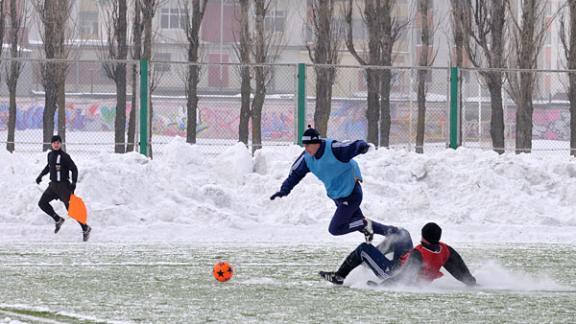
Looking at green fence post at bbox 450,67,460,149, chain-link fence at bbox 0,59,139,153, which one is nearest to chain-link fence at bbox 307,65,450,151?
green fence post at bbox 450,67,460,149

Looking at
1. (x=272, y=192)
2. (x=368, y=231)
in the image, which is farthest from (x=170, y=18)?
(x=368, y=231)

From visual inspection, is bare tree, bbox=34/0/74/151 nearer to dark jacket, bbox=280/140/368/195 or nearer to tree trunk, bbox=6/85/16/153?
tree trunk, bbox=6/85/16/153

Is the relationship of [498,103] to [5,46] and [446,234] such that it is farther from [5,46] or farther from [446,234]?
[5,46]

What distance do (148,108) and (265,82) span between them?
4819mm

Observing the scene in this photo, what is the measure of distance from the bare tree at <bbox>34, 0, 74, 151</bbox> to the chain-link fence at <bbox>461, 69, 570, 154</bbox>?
955 centimetres

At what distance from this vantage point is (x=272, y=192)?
23.4m

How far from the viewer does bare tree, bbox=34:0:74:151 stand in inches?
1069

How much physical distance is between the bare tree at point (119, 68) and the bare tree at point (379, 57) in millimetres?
5816

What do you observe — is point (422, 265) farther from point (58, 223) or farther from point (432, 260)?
point (58, 223)

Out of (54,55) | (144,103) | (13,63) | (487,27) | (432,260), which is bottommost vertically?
(432,260)

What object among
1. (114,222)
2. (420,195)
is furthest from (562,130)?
(114,222)

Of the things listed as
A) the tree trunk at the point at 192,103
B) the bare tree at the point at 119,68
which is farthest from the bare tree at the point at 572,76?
the bare tree at the point at 119,68

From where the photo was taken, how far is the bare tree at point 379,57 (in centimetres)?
2917

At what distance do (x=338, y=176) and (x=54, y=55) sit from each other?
2314 cm
